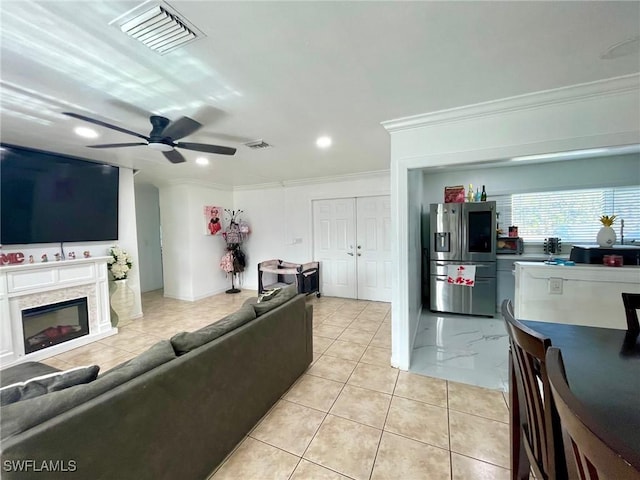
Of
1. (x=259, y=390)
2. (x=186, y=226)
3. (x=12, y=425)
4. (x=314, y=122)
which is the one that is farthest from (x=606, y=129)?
(x=186, y=226)

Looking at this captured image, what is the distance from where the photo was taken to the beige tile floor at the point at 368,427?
1.52 meters

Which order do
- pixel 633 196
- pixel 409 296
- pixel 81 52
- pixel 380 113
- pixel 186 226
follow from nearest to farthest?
pixel 81 52 → pixel 380 113 → pixel 409 296 → pixel 633 196 → pixel 186 226

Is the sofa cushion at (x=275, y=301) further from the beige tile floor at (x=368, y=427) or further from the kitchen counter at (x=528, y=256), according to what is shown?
the kitchen counter at (x=528, y=256)

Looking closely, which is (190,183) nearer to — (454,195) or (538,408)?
Result: (454,195)

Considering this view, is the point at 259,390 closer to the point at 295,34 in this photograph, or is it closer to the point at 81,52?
the point at 295,34

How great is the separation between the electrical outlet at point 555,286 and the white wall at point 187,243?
5543 mm

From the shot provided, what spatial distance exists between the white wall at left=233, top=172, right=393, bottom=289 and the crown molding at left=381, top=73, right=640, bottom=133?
8.17ft

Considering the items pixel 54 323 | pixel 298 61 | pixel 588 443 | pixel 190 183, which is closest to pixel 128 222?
pixel 190 183

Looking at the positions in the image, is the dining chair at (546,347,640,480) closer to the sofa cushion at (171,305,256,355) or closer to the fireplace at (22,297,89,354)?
the sofa cushion at (171,305,256,355)

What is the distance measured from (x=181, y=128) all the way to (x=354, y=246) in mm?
3657

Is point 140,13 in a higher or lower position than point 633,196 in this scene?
higher

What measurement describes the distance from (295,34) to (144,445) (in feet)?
6.85

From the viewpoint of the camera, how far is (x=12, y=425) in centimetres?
86

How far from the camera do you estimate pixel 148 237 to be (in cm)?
594
